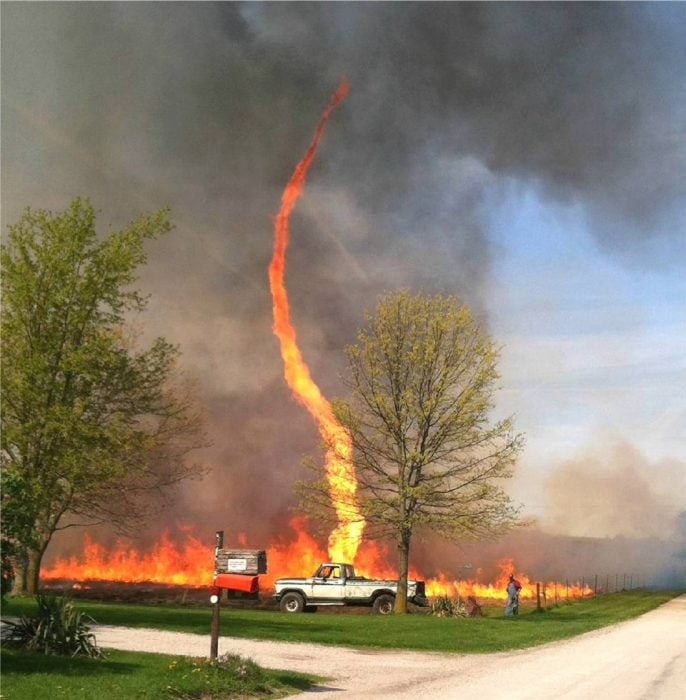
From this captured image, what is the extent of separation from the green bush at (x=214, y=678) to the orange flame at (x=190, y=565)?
41840mm

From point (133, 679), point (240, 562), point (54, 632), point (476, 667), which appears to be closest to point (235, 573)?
point (240, 562)

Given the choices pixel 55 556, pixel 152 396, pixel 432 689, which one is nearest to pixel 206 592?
pixel 55 556

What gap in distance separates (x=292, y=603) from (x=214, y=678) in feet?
69.3

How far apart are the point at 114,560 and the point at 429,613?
106ft

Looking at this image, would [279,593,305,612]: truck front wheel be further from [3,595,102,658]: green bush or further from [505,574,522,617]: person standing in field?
[3,595,102,658]: green bush

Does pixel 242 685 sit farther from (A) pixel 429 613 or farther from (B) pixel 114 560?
(B) pixel 114 560

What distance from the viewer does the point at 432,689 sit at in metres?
14.1

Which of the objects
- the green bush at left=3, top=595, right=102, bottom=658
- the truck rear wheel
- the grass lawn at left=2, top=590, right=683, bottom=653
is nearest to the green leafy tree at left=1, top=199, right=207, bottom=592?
the grass lawn at left=2, top=590, right=683, bottom=653

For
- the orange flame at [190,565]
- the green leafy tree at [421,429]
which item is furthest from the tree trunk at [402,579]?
the orange flame at [190,565]

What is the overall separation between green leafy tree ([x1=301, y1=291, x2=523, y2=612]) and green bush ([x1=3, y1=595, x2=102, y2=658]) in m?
17.9

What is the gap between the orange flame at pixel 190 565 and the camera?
2251 inches

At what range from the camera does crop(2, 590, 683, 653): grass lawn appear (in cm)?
2214

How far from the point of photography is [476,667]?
694 inches

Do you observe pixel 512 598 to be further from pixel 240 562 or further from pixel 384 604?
pixel 240 562
